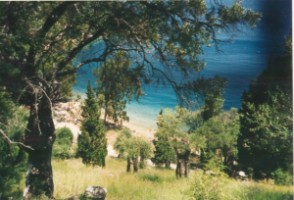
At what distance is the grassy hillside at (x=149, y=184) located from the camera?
390 cm

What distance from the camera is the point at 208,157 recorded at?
13.0ft

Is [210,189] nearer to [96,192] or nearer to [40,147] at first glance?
[96,192]

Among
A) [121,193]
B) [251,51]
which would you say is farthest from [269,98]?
[121,193]

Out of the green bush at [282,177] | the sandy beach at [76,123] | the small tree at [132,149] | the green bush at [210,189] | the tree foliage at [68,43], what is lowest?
the green bush at [210,189]

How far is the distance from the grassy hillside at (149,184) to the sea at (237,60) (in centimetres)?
49

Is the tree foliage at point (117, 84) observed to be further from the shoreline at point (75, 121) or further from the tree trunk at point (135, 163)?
the tree trunk at point (135, 163)

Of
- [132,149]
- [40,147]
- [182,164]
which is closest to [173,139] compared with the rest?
[182,164]

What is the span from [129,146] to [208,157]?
75 centimetres

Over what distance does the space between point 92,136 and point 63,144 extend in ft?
0.96

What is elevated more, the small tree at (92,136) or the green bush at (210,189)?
the small tree at (92,136)

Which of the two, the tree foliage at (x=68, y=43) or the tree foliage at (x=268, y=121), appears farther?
the tree foliage at (x=68, y=43)

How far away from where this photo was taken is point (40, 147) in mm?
4086

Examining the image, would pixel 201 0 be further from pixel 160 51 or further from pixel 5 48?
pixel 5 48

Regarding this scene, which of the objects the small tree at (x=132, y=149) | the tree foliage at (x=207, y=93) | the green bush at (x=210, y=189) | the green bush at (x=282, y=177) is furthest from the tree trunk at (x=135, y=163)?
the green bush at (x=282, y=177)
